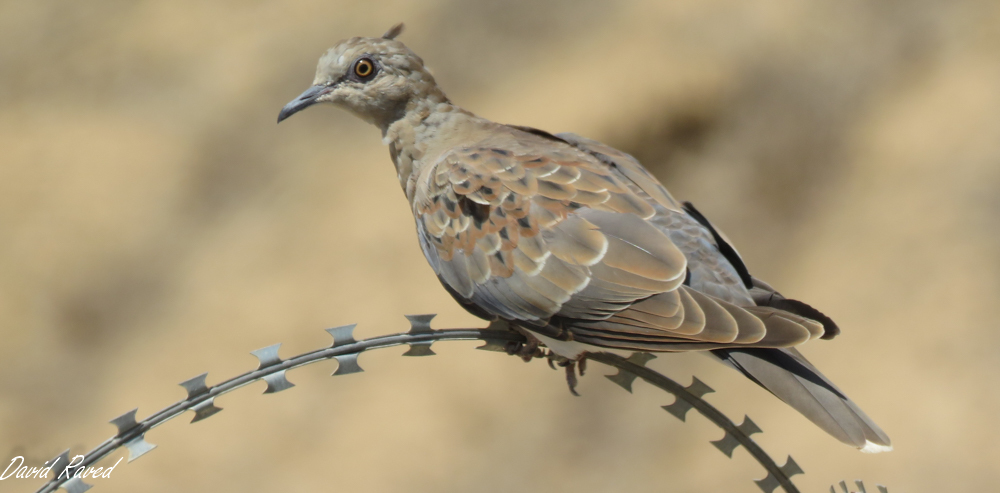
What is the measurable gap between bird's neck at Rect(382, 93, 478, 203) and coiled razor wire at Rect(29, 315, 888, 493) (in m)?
0.98

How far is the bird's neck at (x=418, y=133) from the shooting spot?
2889 millimetres

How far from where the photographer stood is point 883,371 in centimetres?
554

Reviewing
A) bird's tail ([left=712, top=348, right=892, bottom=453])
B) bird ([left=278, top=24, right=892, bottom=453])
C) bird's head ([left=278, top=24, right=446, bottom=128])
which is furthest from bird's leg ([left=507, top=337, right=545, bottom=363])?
bird's head ([left=278, top=24, right=446, bottom=128])

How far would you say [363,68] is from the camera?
111 inches

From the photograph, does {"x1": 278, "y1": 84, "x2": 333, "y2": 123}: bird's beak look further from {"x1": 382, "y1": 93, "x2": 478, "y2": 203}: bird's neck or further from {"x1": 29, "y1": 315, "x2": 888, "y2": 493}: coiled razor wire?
{"x1": 29, "y1": 315, "x2": 888, "y2": 493}: coiled razor wire

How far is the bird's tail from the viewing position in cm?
201

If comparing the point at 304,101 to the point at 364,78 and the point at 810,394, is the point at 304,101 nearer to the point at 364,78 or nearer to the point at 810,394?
the point at 364,78

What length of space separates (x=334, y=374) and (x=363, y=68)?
4.52ft

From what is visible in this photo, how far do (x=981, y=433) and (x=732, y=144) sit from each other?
2.42m

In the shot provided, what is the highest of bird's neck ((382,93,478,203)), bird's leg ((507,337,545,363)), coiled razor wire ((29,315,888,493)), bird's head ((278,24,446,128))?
bird's head ((278,24,446,128))

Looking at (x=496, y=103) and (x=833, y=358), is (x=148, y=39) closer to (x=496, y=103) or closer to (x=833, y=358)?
(x=496, y=103)

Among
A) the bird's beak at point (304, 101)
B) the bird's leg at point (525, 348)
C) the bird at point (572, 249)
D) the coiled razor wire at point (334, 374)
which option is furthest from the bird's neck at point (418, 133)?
the coiled razor wire at point (334, 374)

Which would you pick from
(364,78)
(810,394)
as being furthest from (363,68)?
(810,394)

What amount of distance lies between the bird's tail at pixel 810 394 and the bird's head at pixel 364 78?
1408 mm
